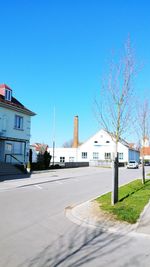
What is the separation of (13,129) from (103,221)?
90.6ft

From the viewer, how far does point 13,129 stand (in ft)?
115

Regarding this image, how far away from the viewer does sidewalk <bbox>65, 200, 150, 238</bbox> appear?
25.7 ft

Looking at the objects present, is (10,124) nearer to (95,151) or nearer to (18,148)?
(18,148)

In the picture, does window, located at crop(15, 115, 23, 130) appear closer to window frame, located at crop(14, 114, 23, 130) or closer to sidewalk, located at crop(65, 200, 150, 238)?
window frame, located at crop(14, 114, 23, 130)

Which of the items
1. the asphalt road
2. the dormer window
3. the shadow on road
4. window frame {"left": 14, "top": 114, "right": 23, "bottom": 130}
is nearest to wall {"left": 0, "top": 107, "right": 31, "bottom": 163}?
window frame {"left": 14, "top": 114, "right": 23, "bottom": 130}

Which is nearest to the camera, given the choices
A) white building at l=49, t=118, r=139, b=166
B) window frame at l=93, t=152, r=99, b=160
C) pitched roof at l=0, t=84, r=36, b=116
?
pitched roof at l=0, t=84, r=36, b=116

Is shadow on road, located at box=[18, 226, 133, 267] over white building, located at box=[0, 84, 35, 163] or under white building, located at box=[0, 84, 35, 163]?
under

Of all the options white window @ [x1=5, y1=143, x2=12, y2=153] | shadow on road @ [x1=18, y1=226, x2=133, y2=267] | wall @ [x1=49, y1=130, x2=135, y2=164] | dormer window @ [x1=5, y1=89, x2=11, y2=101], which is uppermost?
dormer window @ [x1=5, y1=89, x2=11, y2=101]

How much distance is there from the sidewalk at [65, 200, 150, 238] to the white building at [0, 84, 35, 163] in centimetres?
2375

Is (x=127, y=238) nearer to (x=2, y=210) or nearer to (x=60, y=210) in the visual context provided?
(x=60, y=210)

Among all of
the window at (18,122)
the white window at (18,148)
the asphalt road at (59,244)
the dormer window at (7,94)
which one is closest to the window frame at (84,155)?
the white window at (18,148)

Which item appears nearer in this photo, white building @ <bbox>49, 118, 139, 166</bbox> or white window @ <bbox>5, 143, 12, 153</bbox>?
white window @ <bbox>5, 143, 12, 153</bbox>

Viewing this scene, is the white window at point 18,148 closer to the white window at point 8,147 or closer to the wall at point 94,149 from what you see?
the white window at point 8,147

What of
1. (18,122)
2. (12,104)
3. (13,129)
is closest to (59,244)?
(13,129)
